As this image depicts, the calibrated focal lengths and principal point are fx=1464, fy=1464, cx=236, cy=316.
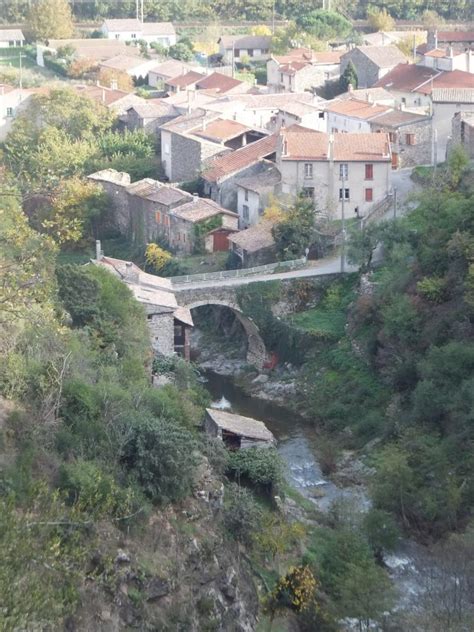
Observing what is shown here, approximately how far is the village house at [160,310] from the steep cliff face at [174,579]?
1206cm

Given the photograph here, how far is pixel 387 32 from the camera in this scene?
83688 millimetres

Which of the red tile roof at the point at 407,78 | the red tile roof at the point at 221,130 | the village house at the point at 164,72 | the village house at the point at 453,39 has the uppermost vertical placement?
the red tile roof at the point at 407,78

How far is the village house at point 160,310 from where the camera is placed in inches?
1575

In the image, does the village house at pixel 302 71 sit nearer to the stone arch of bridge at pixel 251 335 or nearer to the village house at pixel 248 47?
the village house at pixel 248 47

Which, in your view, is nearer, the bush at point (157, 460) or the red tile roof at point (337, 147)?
the bush at point (157, 460)

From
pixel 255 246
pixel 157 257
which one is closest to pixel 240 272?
pixel 255 246

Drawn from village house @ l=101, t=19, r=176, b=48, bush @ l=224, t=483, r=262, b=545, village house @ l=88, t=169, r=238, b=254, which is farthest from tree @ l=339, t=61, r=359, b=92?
bush @ l=224, t=483, r=262, b=545

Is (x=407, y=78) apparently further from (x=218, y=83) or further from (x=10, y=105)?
(x=10, y=105)

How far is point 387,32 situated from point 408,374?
50.4 meters

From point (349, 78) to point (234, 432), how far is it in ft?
125

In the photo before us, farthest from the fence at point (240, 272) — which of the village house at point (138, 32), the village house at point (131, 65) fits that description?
the village house at point (138, 32)

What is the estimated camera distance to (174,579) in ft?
82.3

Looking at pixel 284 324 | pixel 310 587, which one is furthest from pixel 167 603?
pixel 284 324

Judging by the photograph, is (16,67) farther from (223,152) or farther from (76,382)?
(76,382)
